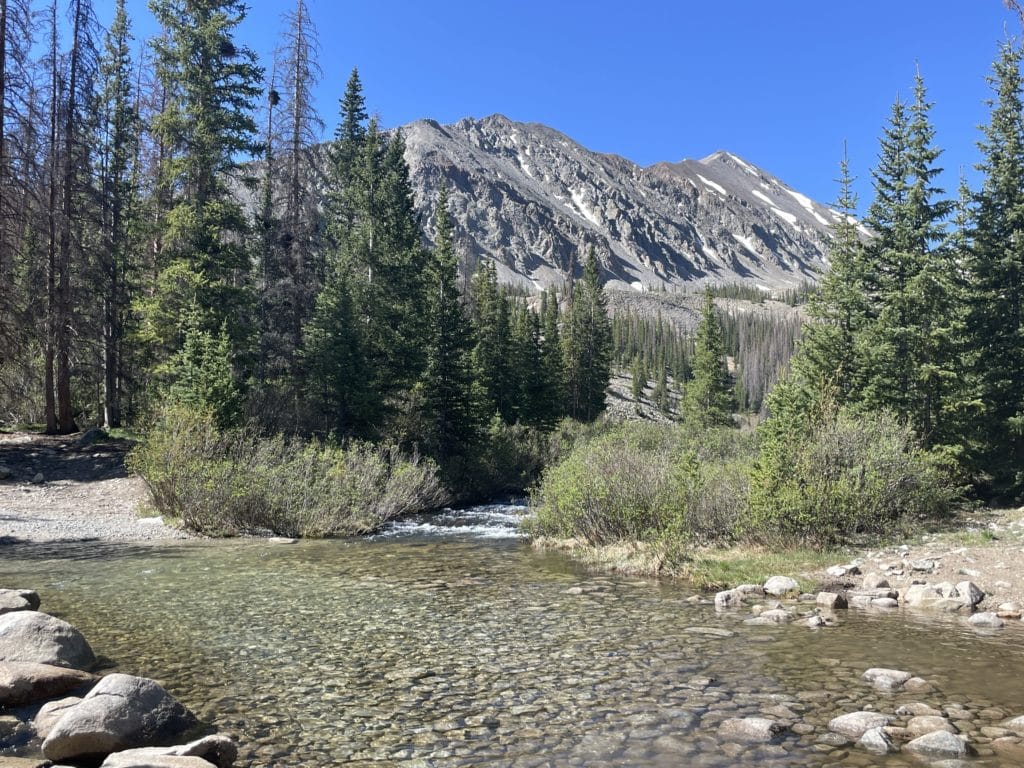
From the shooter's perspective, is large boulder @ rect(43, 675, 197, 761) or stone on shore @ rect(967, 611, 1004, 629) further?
stone on shore @ rect(967, 611, 1004, 629)

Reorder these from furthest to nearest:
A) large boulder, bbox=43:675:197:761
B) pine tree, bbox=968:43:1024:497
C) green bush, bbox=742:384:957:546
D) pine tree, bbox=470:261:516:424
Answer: pine tree, bbox=470:261:516:424, pine tree, bbox=968:43:1024:497, green bush, bbox=742:384:957:546, large boulder, bbox=43:675:197:761

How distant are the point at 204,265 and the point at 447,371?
37.1 ft

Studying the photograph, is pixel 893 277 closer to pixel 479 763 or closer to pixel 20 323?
pixel 479 763

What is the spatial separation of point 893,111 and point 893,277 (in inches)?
237

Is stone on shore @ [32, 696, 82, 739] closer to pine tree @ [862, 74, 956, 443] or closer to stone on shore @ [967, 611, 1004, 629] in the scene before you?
stone on shore @ [967, 611, 1004, 629]

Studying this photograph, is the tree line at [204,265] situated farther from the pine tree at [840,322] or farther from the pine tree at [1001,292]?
the pine tree at [1001,292]

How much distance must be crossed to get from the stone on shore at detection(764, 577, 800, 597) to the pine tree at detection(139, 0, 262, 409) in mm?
19280

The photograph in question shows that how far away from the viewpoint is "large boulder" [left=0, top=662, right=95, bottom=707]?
6.30 meters

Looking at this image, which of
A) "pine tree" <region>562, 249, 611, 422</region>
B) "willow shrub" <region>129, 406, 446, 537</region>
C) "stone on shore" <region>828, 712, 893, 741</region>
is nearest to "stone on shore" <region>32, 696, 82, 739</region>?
"stone on shore" <region>828, 712, 893, 741</region>

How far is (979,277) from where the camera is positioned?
74.5 ft

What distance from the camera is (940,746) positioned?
566cm

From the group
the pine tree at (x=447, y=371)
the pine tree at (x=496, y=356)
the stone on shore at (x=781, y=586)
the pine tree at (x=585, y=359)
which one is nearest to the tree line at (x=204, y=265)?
the pine tree at (x=447, y=371)

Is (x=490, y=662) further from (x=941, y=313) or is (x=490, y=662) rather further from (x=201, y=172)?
(x=201, y=172)

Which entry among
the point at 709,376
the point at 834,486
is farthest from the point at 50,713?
the point at 709,376
